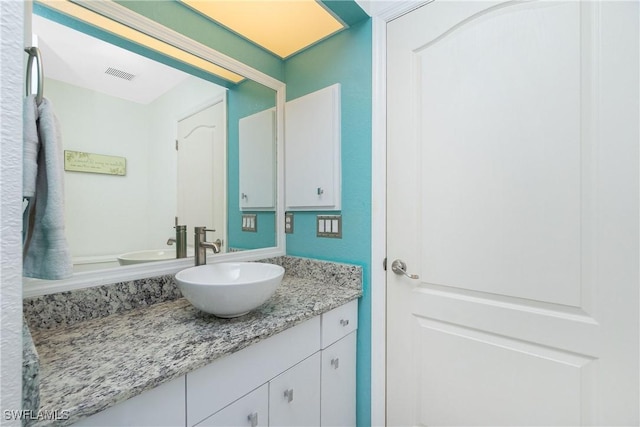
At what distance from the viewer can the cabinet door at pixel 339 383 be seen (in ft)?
3.73

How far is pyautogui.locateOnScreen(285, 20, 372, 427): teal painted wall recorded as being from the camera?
1299 millimetres

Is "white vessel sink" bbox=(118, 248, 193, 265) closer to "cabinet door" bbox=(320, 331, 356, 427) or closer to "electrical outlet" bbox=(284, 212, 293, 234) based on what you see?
"electrical outlet" bbox=(284, 212, 293, 234)

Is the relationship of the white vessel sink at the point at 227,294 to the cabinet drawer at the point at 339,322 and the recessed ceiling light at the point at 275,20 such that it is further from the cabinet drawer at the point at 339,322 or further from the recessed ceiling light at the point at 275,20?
the recessed ceiling light at the point at 275,20

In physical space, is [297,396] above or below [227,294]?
below

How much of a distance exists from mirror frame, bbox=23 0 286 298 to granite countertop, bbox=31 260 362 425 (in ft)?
0.42

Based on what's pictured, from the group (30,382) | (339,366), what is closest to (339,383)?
(339,366)

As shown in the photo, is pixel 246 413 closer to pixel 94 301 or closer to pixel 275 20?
pixel 94 301

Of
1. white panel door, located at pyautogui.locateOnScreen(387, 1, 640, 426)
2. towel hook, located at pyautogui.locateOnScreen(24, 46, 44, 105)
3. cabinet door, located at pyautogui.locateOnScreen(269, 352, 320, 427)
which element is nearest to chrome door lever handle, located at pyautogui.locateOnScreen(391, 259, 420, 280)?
white panel door, located at pyautogui.locateOnScreen(387, 1, 640, 426)

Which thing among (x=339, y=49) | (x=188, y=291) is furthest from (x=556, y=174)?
(x=188, y=291)

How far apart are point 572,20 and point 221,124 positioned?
1.49 metres

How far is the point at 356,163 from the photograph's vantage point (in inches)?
52.6

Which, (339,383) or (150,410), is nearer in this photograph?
(150,410)

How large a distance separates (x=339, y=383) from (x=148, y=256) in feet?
3.31

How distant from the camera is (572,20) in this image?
87 centimetres
